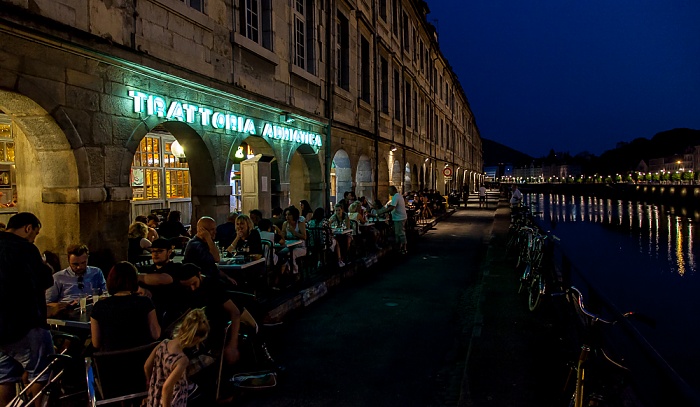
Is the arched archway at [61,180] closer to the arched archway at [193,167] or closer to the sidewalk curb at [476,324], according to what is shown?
the arched archway at [193,167]

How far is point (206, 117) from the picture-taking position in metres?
8.94

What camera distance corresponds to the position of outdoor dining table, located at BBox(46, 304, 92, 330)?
4.50m

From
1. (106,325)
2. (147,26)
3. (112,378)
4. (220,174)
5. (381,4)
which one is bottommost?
(112,378)

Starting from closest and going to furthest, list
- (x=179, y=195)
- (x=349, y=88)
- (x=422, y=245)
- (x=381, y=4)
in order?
1. (x=179, y=195)
2. (x=422, y=245)
3. (x=349, y=88)
4. (x=381, y=4)

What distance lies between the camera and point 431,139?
3472 cm

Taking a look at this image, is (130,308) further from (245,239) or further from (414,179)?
(414,179)

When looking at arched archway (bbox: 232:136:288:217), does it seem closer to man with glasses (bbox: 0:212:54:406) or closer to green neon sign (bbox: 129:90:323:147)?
green neon sign (bbox: 129:90:323:147)

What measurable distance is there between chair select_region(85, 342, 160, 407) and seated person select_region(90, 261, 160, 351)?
189 millimetres

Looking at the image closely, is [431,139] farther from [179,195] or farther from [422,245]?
[179,195]

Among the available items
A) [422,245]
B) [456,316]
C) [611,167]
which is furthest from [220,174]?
[611,167]

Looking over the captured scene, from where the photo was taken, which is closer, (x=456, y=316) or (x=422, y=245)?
(x=456, y=316)

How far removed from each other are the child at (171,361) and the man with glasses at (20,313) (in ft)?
3.42

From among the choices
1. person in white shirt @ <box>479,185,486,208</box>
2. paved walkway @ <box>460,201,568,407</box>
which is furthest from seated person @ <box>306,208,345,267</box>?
person in white shirt @ <box>479,185,486,208</box>

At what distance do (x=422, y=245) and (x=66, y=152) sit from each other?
11423 millimetres
